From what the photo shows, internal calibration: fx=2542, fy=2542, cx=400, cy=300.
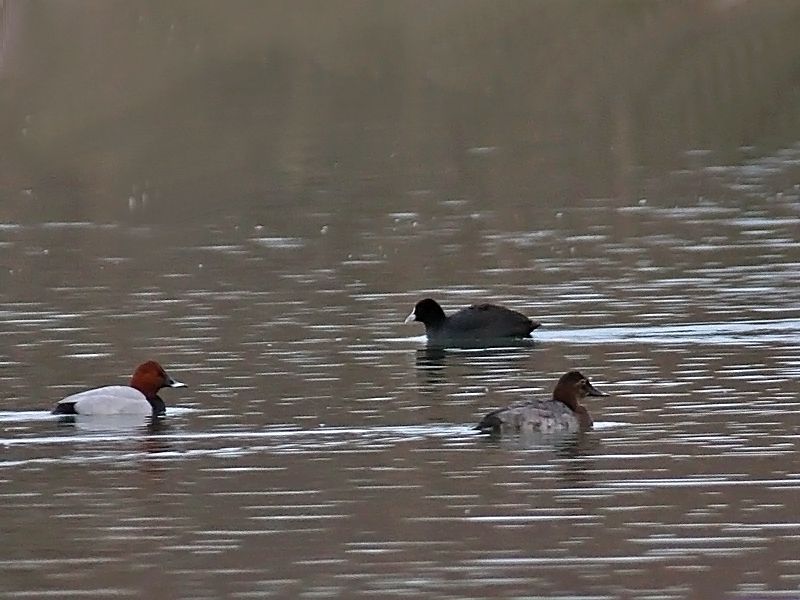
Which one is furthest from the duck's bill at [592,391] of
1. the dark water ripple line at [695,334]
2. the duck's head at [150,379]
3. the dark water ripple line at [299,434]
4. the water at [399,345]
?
the dark water ripple line at [695,334]

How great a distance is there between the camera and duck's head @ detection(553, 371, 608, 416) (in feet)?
56.9

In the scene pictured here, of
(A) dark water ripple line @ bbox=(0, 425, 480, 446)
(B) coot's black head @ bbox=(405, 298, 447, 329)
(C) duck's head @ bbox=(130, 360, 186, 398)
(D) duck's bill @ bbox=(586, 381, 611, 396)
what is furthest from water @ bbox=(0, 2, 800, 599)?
(C) duck's head @ bbox=(130, 360, 186, 398)

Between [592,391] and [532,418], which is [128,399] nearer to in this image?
[532,418]

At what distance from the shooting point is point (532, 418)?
16906mm

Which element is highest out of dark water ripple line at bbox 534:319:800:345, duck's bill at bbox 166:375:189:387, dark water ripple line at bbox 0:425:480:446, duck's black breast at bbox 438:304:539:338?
duck's black breast at bbox 438:304:539:338

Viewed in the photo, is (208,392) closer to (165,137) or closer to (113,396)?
(113,396)

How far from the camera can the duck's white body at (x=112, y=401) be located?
17.9 meters

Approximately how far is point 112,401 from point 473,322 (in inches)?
221

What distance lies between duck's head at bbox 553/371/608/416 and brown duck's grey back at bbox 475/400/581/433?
0.14 metres

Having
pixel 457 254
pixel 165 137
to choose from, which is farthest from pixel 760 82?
pixel 457 254

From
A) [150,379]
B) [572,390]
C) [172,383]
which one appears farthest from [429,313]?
[572,390]

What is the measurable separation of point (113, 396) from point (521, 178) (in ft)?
75.7

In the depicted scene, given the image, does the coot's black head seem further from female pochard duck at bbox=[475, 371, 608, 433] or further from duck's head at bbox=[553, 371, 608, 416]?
female pochard duck at bbox=[475, 371, 608, 433]

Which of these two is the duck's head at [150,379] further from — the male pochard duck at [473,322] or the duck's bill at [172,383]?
the male pochard duck at [473,322]
